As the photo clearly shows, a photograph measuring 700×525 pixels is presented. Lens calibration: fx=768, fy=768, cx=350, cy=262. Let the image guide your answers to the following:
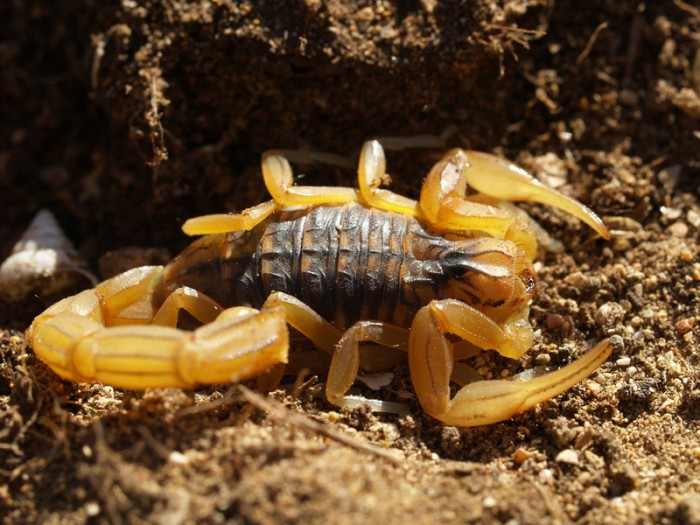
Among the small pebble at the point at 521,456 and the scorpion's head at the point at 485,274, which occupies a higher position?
the scorpion's head at the point at 485,274

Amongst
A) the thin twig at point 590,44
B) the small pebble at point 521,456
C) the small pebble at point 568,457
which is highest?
the thin twig at point 590,44

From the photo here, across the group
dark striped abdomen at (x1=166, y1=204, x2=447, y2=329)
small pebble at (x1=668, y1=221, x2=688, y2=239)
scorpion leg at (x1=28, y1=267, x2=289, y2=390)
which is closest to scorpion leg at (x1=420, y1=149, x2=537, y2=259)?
dark striped abdomen at (x1=166, y1=204, x2=447, y2=329)

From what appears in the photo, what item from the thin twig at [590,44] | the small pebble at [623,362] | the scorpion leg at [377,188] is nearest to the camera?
the small pebble at [623,362]

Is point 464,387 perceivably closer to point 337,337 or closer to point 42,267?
point 337,337

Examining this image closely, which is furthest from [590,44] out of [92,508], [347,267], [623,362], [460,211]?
[92,508]

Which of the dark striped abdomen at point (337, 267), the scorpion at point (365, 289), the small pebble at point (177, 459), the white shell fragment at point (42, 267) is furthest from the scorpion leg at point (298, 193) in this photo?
the small pebble at point (177, 459)

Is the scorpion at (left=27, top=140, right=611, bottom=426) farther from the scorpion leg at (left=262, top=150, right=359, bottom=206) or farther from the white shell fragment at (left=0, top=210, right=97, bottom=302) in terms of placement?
the white shell fragment at (left=0, top=210, right=97, bottom=302)

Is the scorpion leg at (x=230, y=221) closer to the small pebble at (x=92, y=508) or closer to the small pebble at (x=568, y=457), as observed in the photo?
the small pebble at (x=92, y=508)
